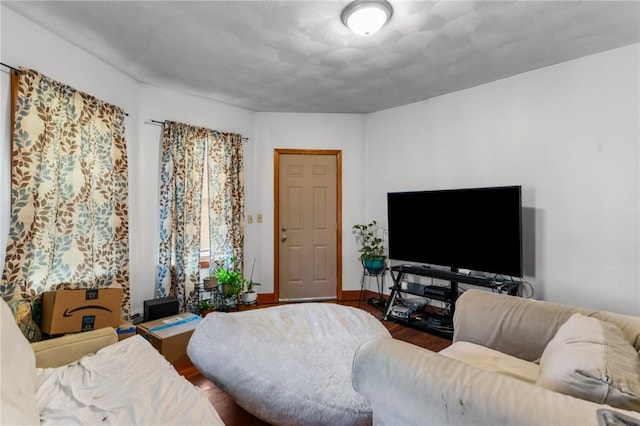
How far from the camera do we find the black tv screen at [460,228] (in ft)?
9.08

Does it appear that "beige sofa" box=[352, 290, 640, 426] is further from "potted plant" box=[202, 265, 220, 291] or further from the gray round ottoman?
"potted plant" box=[202, 265, 220, 291]

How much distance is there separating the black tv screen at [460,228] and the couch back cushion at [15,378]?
122 inches

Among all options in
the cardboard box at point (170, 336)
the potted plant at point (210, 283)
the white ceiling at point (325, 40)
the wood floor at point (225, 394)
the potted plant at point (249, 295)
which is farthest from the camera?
the potted plant at point (249, 295)

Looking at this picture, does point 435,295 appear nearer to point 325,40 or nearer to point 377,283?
point 377,283

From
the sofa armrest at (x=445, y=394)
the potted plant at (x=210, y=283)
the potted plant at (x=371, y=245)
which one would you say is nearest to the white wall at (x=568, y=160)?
the potted plant at (x=371, y=245)

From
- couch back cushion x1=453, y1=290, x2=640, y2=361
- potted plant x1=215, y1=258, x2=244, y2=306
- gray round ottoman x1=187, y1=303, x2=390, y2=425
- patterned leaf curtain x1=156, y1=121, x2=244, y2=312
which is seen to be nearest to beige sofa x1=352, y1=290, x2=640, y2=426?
couch back cushion x1=453, y1=290, x2=640, y2=361

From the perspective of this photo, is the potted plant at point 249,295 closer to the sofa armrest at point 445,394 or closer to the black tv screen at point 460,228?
the black tv screen at point 460,228

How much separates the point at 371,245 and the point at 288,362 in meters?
2.65

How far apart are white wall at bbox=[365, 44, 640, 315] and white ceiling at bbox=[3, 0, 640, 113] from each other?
22cm

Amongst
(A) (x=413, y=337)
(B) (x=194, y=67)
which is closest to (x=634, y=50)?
(A) (x=413, y=337)

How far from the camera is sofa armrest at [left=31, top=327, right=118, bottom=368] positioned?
1.59m

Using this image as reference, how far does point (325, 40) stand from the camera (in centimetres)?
242

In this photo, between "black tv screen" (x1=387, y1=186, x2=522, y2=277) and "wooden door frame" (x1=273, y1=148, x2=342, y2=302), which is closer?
"black tv screen" (x1=387, y1=186, x2=522, y2=277)

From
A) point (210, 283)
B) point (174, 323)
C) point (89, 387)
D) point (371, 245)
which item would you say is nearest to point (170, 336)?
point (174, 323)
